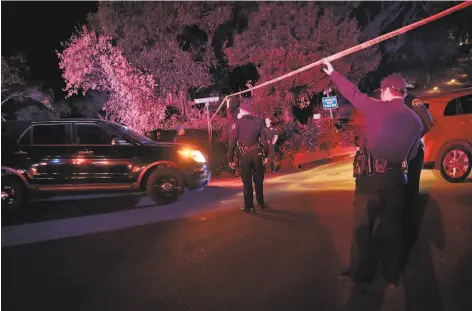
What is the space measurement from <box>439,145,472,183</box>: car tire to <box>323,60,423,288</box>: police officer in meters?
5.74

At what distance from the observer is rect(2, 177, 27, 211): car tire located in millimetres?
8492

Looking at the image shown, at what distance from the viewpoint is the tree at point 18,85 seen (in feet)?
63.2

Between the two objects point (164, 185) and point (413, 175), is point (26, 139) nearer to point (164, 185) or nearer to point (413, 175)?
point (164, 185)

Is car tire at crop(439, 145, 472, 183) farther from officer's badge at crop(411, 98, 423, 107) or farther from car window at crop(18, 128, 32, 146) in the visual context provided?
car window at crop(18, 128, 32, 146)

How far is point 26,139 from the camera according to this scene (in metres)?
8.71

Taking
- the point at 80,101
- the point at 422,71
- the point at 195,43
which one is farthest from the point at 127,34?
the point at 422,71

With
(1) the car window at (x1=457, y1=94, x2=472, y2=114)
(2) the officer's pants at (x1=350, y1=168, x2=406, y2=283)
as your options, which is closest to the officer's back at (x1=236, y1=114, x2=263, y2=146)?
(2) the officer's pants at (x1=350, y1=168, x2=406, y2=283)

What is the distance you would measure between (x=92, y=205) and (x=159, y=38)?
33.4 ft

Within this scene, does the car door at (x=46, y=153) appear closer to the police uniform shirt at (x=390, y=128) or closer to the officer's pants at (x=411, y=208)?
the officer's pants at (x=411, y=208)

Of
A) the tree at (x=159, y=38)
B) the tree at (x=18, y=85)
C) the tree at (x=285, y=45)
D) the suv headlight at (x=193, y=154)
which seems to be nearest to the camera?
the suv headlight at (x=193, y=154)

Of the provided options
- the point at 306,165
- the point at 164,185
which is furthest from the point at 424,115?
the point at 306,165

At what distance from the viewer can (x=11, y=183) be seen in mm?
8539

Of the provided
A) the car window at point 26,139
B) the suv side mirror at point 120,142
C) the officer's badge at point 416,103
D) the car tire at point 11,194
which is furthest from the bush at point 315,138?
the officer's badge at point 416,103

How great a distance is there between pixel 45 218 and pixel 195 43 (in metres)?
13.6
